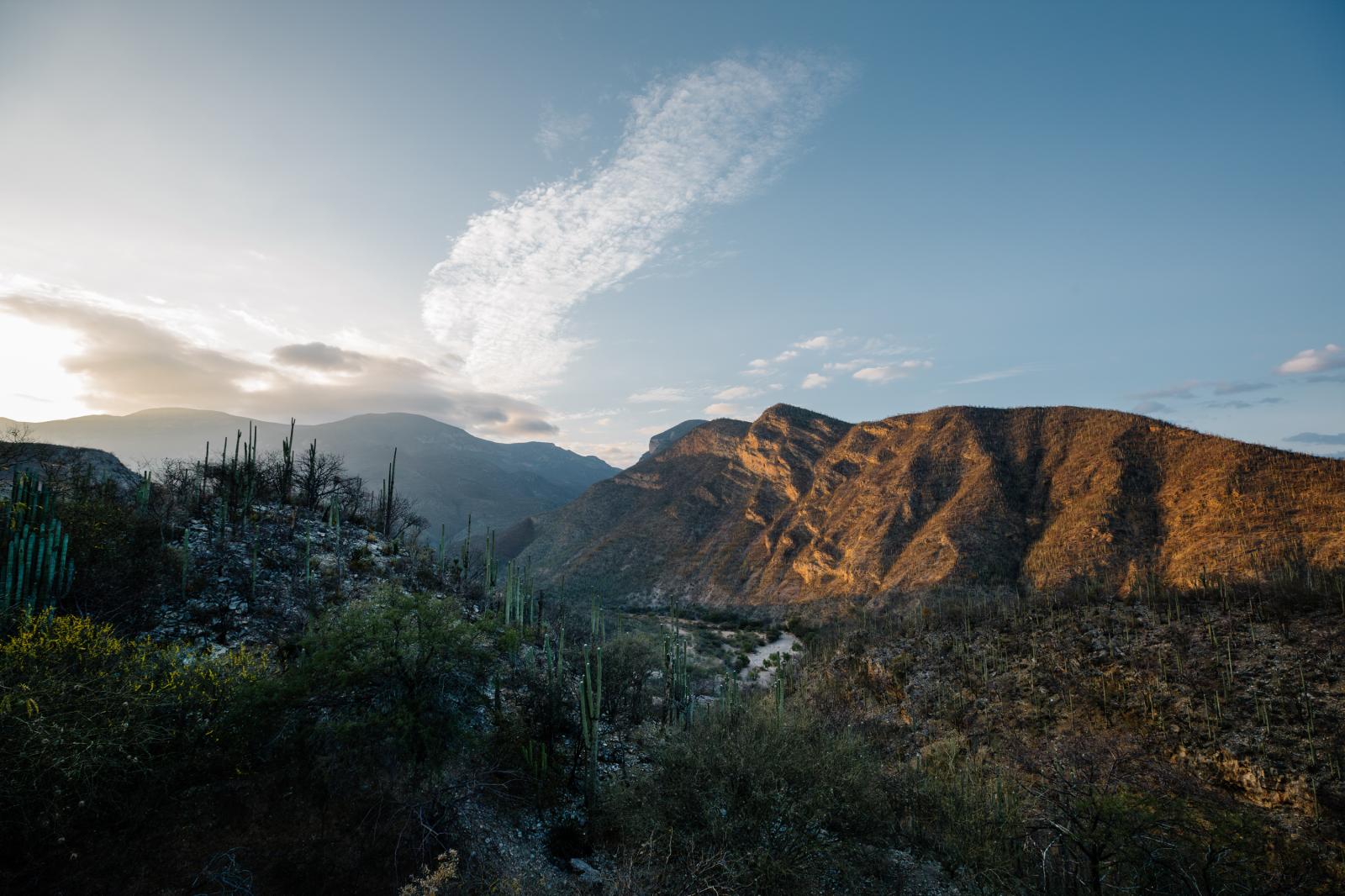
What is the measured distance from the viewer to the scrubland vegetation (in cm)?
817

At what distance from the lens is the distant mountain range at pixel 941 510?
36.1 metres

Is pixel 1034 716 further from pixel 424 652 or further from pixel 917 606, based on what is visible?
pixel 424 652

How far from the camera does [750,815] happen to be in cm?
1027

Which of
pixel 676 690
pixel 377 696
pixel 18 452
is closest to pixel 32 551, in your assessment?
pixel 377 696

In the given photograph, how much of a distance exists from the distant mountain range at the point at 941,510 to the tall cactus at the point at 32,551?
48.0 meters

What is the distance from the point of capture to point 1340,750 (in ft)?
53.8

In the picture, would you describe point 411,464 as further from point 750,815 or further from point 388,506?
point 750,815

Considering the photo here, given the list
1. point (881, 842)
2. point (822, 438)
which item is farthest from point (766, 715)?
point (822, 438)

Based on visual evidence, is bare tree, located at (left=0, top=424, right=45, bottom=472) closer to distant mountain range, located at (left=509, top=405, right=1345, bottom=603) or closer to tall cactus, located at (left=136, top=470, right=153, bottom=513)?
tall cactus, located at (left=136, top=470, right=153, bottom=513)

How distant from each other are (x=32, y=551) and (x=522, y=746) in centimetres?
1195

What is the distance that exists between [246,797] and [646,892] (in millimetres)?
7230

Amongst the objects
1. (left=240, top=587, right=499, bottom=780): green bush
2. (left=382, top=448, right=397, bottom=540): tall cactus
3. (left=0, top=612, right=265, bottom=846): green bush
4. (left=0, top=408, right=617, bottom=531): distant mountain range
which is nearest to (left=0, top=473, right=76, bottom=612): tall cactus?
(left=0, top=612, right=265, bottom=846): green bush

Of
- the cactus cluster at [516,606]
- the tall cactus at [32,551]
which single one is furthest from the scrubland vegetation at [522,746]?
the cactus cluster at [516,606]

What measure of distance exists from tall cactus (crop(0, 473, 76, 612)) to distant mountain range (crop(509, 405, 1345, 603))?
48045 millimetres
